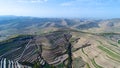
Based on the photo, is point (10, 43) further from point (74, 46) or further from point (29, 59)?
point (74, 46)

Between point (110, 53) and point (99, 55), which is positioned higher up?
point (110, 53)

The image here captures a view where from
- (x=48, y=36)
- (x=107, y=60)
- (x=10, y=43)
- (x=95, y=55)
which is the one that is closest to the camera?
(x=107, y=60)

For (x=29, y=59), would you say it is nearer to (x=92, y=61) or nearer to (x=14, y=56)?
(x=14, y=56)

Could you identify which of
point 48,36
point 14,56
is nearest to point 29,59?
point 14,56

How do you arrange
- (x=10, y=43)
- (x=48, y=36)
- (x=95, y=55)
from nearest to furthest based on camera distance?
(x=95, y=55), (x=10, y=43), (x=48, y=36)

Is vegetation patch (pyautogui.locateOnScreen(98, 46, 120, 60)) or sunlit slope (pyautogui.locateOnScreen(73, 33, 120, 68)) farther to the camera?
vegetation patch (pyautogui.locateOnScreen(98, 46, 120, 60))

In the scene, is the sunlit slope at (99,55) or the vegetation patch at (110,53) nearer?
the sunlit slope at (99,55)

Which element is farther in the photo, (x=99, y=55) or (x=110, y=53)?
(x=110, y=53)

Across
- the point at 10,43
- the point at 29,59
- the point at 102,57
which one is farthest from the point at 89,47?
the point at 10,43

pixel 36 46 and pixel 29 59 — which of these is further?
pixel 36 46
